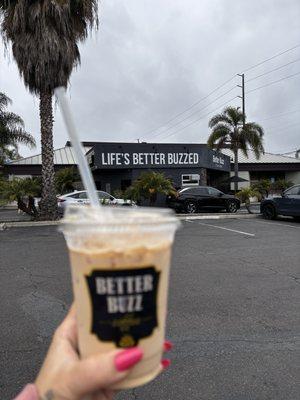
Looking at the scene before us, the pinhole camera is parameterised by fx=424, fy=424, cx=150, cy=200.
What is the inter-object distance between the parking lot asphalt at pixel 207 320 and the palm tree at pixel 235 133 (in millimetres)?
25143

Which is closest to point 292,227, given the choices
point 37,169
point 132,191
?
point 132,191

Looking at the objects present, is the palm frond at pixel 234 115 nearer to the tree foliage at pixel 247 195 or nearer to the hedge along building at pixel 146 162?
the hedge along building at pixel 146 162

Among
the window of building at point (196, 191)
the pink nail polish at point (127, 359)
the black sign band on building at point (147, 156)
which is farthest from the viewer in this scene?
the black sign band on building at point (147, 156)

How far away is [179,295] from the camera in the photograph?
5930 mm

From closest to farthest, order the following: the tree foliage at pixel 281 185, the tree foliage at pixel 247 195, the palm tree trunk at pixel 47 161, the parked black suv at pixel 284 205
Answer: the palm tree trunk at pixel 47 161 → the parked black suv at pixel 284 205 → the tree foliage at pixel 247 195 → the tree foliage at pixel 281 185

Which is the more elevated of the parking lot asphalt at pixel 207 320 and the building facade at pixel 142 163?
the building facade at pixel 142 163

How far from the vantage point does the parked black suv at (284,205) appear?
16.9 m

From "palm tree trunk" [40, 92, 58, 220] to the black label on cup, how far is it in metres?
16.4

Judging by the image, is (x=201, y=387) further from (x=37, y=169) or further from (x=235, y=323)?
(x=37, y=169)

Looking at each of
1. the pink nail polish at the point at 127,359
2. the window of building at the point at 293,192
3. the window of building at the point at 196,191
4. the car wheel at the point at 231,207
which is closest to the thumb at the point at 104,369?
the pink nail polish at the point at 127,359

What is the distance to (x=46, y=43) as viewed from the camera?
15.7 meters

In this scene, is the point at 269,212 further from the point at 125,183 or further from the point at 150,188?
the point at 125,183

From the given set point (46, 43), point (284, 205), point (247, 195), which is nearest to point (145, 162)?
point (247, 195)

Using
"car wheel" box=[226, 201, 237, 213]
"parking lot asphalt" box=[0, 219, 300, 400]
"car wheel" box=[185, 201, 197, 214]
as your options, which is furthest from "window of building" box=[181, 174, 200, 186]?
"parking lot asphalt" box=[0, 219, 300, 400]
